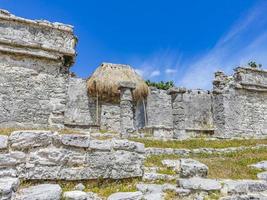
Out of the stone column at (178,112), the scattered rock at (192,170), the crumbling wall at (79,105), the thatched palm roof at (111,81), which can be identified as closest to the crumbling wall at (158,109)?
the thatched palm roof at (111,81)

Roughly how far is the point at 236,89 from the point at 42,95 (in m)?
11.5

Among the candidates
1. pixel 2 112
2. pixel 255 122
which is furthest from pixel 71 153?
pixel 255 122

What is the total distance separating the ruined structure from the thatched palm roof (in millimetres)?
178

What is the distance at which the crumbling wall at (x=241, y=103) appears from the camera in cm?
1823

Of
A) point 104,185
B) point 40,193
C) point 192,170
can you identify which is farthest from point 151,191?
point 40,193

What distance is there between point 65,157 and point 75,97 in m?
15.8

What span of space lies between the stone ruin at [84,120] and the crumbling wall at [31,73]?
0.12ft

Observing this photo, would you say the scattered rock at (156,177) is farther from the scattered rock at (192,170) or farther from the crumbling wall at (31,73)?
the crumbling wall at (31,73)

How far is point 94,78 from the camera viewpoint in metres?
20.4

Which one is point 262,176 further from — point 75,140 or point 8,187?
point 8,187

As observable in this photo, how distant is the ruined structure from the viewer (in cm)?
1202

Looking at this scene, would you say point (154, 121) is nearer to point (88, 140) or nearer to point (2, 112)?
point (2, 112)

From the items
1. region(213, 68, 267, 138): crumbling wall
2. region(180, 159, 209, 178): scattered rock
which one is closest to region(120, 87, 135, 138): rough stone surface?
region(213, 68, 267, 138): crumbling wall

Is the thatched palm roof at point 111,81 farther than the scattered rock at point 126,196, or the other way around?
the thatched palm roof at point 111,81
